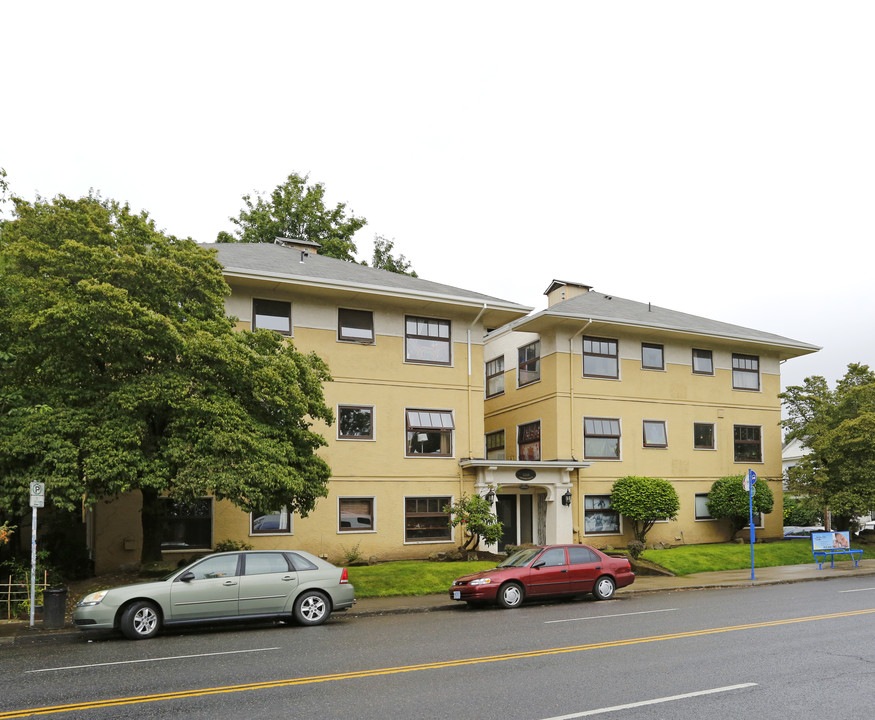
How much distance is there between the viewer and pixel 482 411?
84.8 ft

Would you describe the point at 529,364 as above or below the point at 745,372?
above

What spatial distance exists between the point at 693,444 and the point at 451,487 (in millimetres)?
10244

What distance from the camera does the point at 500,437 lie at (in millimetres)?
31734

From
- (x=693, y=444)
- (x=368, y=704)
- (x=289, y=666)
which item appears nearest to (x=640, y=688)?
(x=368, y=704)

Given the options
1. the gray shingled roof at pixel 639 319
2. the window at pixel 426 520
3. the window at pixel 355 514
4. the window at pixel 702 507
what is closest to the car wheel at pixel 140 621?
the window at pixel 355 514

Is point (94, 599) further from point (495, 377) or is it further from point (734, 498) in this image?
point (734, 498)

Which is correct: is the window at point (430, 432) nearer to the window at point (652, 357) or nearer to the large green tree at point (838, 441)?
the window at point (652, 357)

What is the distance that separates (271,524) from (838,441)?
20.2 m

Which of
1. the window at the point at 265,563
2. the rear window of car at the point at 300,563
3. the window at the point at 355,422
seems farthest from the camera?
the window at the point at 355,422

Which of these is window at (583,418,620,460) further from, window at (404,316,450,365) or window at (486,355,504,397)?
window at (404,316,450,365)

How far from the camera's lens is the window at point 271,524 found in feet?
74.4

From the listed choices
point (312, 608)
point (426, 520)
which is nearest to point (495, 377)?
point (426, 520)

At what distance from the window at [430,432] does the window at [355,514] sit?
2132 millimetres

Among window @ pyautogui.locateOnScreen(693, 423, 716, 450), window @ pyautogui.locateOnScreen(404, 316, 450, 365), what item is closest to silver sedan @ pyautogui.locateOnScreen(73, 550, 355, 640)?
window @ pyautogui.locateOnScreen(404, 316, 450, 365)
